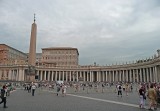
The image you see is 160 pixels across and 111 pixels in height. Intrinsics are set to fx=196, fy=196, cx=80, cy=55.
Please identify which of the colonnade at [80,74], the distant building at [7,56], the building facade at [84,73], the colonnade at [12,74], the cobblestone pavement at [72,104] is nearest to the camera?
the cobblestone pavement at [72,104]

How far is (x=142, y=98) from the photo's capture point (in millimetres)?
12797

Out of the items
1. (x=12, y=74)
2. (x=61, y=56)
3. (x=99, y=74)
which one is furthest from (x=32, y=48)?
(x=61, y=56)

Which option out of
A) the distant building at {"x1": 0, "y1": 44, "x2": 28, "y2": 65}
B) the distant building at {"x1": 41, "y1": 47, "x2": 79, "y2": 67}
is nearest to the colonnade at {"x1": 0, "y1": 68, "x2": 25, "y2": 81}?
the distant building at {"x1": 0, "y1": 44, "x2": 28, "y2": 65}

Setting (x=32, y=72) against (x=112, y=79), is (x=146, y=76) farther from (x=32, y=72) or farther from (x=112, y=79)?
(x=32, y=72)

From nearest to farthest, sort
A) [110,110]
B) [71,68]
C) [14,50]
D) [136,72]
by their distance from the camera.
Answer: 1. [110,110]
2. [136,72]
3. [71,68]
4. [14,50]

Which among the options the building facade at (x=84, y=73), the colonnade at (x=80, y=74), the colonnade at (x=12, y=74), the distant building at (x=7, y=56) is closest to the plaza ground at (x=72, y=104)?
the building facade at (x=84, y=73)

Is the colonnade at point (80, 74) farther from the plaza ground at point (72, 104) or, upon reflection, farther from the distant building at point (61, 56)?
the plaza ground at point (72, 104)

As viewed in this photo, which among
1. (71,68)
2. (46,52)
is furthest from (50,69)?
(46,52)

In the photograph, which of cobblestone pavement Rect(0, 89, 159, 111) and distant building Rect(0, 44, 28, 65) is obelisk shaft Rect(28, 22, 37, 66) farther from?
distant building Rect(0, 44, 28, 65)

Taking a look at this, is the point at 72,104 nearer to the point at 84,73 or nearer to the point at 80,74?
the point at 80,74

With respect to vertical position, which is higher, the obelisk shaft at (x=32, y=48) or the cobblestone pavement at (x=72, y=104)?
the obelisk shaft at (x=32, y=48)

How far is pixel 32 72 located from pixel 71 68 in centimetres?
5971

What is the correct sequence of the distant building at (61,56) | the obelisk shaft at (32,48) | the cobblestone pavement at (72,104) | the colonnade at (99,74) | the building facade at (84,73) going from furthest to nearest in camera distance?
1. the distant building at (61,56)
2. the building facade at (84,73)
3. the colonnade at (99,74)
4. the obelisk shaft at (32,48)
5. the cobblestone pavement at (72,104)

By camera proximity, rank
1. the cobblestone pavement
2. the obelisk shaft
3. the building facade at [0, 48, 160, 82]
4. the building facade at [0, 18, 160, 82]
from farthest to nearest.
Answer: the building facade at [0, 48, 160, 82] < the building facade at [0, 18, 160, 82] < the obelisk shaft < the cobblestone pavement
